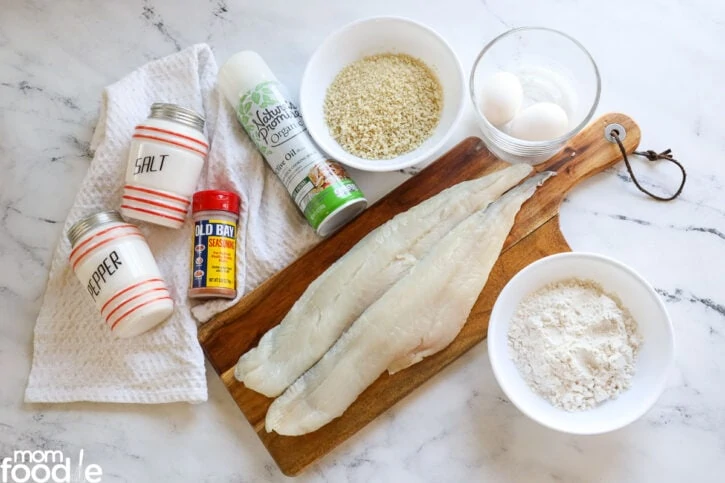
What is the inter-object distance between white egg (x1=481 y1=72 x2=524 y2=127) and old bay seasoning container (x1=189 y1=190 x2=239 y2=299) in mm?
535

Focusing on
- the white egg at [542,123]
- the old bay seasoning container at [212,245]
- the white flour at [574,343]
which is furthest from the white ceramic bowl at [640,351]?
the old bay seasoning container at [212,245]

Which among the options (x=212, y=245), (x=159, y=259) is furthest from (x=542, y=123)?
(x=159, y=259)

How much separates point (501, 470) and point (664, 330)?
1.34 feet

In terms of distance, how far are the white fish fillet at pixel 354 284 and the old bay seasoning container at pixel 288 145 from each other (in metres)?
0.10

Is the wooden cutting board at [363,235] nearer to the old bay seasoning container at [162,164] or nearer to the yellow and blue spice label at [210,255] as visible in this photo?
the yellow and blue spice label at [210,255]

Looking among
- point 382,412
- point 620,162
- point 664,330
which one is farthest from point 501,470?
point 620,162

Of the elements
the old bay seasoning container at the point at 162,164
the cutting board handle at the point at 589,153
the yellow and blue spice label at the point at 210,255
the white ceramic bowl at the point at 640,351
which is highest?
the old bay seasoning container at the point at 162,164

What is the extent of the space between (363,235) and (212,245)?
0.30 metres

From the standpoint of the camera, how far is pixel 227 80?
1.37m

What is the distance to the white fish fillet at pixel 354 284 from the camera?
4.24 ft

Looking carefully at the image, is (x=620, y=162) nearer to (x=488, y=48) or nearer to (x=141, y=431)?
(x=488, y=48)

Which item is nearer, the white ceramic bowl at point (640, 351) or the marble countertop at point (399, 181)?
the white ceramic bowl at point (640, 351)

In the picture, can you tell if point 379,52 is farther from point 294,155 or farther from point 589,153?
point 589,153

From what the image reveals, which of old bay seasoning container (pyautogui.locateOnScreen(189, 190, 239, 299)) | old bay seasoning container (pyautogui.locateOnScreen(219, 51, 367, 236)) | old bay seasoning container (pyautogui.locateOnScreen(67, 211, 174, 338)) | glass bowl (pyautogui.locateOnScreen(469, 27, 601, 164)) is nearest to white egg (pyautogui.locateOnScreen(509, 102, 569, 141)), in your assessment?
glass bowl (pyautogui.locateOnScreen(469, 27, 601, 164))
